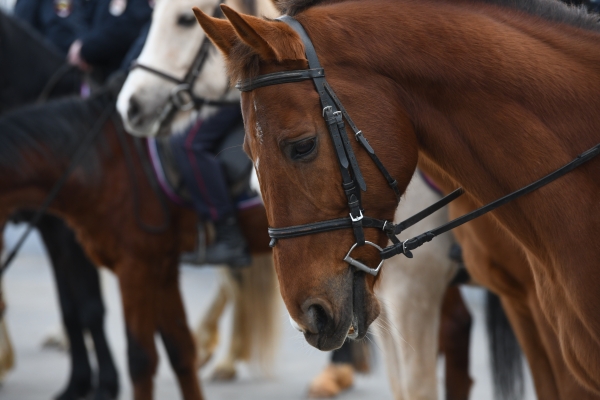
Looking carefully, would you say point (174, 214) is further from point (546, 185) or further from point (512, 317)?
point (546, 185)

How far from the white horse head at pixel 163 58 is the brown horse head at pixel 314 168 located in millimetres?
1940

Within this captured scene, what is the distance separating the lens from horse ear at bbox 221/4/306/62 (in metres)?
1.73

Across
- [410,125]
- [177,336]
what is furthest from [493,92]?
[177,336]

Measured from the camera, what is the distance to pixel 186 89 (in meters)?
3.81

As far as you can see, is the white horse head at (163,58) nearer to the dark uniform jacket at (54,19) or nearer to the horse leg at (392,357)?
the horse leg at (392,357)

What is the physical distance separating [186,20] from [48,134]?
3.40 feet

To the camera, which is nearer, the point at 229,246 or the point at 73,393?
the point at 229,246

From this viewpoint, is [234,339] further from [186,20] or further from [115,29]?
[186,20]

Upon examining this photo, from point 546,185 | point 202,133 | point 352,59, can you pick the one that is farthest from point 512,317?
point 202,133

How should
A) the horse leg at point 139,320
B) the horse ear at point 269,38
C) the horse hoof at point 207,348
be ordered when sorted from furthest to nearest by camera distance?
the horse hoof at point 207,348 → the horse leg at point 139,320 → the horse ear at point 269,38

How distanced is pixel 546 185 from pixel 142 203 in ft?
8.72

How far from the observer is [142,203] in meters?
4.11

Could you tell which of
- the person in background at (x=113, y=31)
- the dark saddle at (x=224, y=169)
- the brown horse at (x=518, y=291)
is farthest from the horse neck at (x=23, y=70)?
the brown horse at (x=518, y=291)

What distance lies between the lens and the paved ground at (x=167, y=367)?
5.16m
